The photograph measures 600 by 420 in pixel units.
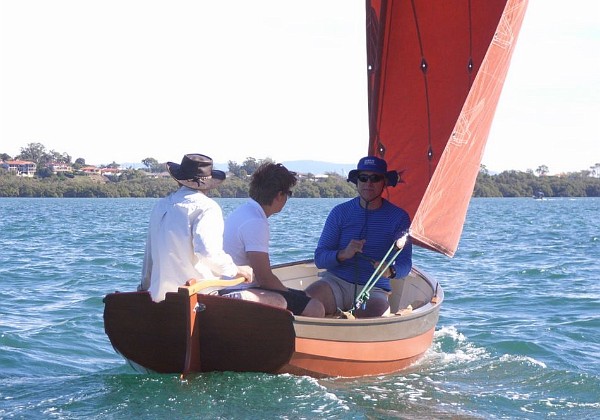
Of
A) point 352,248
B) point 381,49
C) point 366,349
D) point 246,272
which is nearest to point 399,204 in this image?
point 381,49

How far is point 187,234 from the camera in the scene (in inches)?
258

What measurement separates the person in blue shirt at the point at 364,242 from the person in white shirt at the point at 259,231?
94 centimetres

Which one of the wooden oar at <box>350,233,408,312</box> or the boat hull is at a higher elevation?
the wooden oar at <box>350,233,408,312</box>

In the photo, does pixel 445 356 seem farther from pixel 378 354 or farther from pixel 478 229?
pixel 478 229

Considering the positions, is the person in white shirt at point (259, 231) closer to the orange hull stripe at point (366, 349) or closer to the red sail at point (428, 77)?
the orange hull stripe at point (366, 349)

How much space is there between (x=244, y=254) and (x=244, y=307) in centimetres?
46

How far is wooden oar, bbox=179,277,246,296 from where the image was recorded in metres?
6.60

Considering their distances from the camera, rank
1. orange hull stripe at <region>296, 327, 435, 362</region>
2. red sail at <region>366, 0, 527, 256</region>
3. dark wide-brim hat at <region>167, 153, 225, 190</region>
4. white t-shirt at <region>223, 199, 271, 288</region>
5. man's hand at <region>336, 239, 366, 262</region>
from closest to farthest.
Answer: dark wide-brim hat at <region>167, 153, 225, 190</region> → white t-shirt at <region>223, 199, 271, 288</region> → orange hull stripe at <region>296, 327, 435, 362</region> → man's hand at <region>336, 239, 366, 262</region> → red sail at <region>366, 0, 527, 256</region>

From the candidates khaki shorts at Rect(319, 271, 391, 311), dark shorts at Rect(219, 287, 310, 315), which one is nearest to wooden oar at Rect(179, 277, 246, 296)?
dark shorts at Rect(219, 287, 310, 315)

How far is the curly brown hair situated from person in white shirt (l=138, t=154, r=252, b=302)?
0.28 m

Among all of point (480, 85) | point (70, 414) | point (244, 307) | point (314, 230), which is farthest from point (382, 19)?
point (314, 230)

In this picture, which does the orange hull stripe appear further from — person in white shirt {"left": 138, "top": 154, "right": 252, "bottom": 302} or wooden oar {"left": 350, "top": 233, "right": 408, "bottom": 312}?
person in white shirt {"left": 138, "top": 154, "right": 252, "bottom": 302}

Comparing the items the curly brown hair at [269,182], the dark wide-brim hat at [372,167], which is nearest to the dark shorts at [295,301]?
the curly brown hair at [269,182]

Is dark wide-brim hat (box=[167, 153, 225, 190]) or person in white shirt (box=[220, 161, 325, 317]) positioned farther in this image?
person in white shirt (box=[220, 161, 325, 317])
